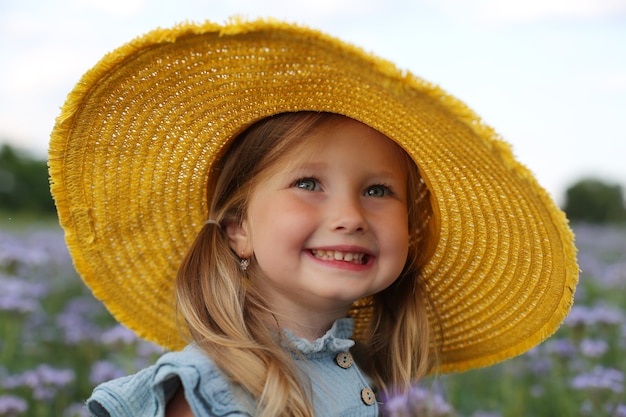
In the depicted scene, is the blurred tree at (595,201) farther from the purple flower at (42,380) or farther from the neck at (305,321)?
the neck at (305,321)

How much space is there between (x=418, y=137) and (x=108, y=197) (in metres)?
0.68

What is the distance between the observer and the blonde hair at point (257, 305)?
4.93 ft

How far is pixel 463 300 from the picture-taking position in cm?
197

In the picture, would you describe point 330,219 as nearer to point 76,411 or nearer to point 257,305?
point 257,305

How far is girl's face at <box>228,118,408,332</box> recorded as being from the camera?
158 centimetres

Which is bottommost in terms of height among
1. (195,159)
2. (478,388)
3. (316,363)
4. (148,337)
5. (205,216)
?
(478,388)

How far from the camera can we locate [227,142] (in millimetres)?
1742

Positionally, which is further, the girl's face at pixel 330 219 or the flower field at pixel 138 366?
the flower field at pixel 138 366

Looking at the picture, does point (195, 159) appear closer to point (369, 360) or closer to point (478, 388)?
point (369, 360)

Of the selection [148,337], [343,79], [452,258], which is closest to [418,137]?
[343,79]

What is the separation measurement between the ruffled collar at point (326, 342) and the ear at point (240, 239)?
0.19m

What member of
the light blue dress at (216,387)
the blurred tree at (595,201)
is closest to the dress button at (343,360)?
the light blue dress at (216,387)

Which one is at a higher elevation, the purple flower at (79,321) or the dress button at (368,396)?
the dress button at (368,396)

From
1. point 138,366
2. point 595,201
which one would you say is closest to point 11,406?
point 138,366
